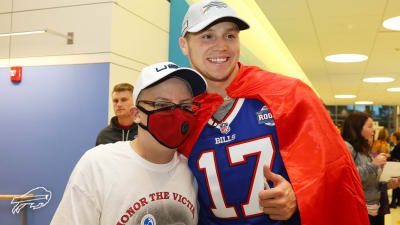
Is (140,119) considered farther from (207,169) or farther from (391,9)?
(391,9)

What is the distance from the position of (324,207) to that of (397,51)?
26.3 ft

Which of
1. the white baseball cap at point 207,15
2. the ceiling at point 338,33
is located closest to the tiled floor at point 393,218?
the ceiling at point 338,33

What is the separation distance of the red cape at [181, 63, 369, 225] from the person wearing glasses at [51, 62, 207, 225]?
1.18ft

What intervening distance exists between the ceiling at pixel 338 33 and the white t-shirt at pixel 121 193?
449 centimetres

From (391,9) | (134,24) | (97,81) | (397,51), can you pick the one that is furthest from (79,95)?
(397,51)

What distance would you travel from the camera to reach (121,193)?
1.35 meters

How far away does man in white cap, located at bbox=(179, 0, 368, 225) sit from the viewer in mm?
1433

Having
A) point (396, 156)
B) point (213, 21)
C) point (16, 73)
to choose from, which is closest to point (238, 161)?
point (213, 21)

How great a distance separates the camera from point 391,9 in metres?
5.47

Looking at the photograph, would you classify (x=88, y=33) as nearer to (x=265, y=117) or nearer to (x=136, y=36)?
(x=136, y=36)

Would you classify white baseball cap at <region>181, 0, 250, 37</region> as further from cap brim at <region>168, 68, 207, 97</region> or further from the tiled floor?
the tiled floor

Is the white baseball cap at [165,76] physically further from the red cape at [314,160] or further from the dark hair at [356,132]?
the dark hair at [356,132]

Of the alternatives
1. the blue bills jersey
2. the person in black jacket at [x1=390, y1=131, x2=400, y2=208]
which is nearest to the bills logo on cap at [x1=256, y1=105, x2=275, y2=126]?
the blue bills jersey

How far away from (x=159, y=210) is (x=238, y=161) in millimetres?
377
